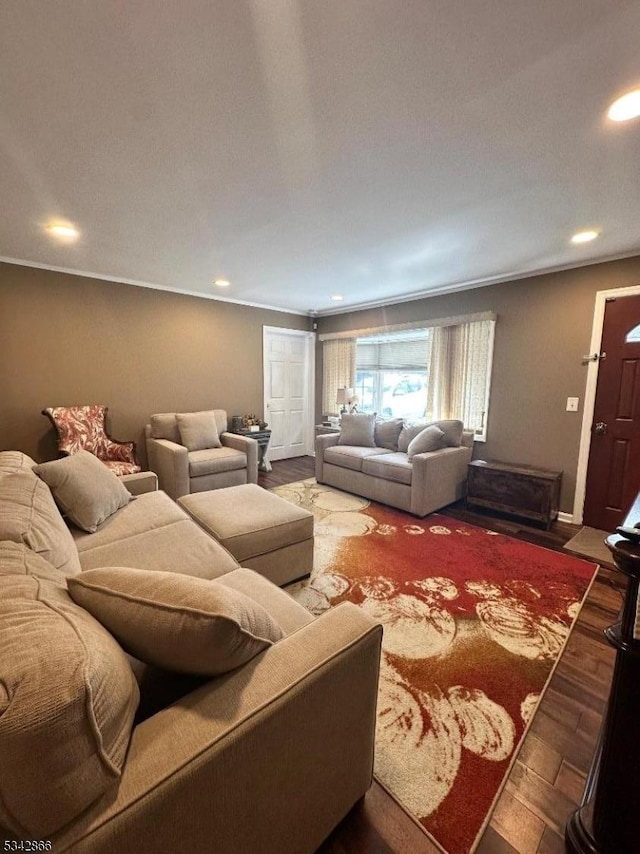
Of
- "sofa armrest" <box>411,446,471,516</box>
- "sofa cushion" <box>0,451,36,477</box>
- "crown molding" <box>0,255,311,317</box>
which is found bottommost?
"sofa armrest" <box>411,446,471,516</box>

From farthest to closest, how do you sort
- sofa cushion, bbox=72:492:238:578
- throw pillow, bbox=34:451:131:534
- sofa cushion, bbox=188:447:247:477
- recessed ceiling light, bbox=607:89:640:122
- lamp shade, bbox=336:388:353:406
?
lamp shade, bbox=336:388:353:406, sofa cushion, bbox=188:447:247:477, throw pillow, bbox=34:451:131:534, sofa cushion, bbox=72:492:238:578, recessed ceiling light, bbox=607:89:640:122

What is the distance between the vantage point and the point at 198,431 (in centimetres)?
421

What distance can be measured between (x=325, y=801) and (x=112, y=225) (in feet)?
10.6

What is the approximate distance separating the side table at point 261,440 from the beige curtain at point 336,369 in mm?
1291

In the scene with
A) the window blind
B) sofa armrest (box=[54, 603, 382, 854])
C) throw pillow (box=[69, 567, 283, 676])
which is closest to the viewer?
sofa armrest (box=[54, 603, 382, 854])

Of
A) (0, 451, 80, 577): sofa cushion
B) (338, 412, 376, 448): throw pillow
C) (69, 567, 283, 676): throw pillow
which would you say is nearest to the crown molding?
(338, 412, 376, 448): throw pillow

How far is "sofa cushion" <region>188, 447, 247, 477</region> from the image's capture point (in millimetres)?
3775

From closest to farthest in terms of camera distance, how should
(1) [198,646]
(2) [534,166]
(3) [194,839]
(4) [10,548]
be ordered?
(3) [194,839] → (1) [198,646] → (4) [10,548] → (2) [534,166]

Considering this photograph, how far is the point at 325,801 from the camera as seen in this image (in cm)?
96

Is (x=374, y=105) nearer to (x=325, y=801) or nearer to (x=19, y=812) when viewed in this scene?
(x=19, y=812)

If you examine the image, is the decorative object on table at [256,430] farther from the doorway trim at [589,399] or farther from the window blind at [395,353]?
the doorway trim at [589,399]

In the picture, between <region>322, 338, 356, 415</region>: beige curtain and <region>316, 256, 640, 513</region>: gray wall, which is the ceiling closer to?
<region>316, 256, 640, 513</region>: gray wall

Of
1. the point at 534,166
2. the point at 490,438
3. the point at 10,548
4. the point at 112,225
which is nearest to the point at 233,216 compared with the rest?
the point at 112,225

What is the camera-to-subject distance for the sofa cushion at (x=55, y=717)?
514mm
